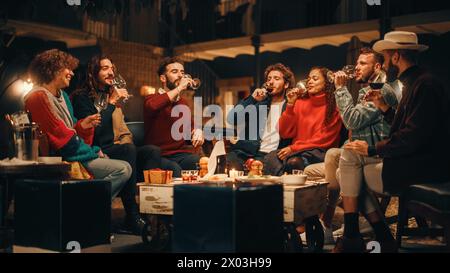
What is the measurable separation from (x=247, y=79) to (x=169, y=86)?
8.50 metres

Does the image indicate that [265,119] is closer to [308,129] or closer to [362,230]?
[308,129]

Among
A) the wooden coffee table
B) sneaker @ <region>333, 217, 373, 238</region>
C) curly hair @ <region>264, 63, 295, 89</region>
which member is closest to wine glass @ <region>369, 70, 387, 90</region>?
the wooden coffee table

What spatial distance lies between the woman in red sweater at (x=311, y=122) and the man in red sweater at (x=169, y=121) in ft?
2.64

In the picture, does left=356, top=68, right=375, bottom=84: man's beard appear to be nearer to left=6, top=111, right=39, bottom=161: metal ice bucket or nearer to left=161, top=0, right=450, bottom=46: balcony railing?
left=6, top=111, right=39, bottom=161: metal ice bucket

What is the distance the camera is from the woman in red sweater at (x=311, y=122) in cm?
482

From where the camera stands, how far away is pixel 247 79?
13.7 meters

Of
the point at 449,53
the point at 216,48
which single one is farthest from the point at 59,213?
the point at 216,48

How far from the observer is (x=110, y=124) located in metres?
4.81

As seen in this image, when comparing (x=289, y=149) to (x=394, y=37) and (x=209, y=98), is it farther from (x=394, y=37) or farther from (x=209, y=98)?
(x=209, y=98)

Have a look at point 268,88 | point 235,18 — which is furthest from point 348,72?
point 235,18

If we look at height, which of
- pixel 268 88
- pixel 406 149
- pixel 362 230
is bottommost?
pixel 362 230

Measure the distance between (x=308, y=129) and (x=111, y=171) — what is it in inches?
68.5

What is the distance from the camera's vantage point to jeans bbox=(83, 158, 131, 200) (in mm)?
4277

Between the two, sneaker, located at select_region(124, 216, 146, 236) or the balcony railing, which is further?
the balcony railing
